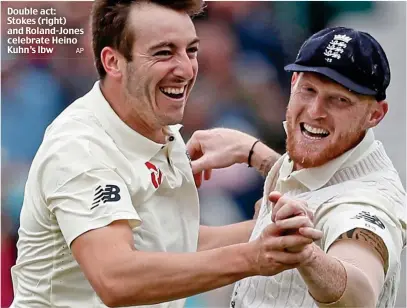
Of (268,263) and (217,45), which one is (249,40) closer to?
(217,45)

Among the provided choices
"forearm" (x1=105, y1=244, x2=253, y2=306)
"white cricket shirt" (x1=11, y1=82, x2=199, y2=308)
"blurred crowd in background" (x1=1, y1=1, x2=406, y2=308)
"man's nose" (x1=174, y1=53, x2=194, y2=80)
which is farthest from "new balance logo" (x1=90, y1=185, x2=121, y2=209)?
"blurred crowd in background" (x1=1, y1=1, x2=406, y2=308)

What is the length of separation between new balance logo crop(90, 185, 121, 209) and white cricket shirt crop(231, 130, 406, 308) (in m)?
0.41

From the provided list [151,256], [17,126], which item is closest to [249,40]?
[17,126]

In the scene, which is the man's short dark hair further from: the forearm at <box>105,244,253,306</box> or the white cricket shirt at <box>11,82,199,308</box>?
the forearm at <box>105,244,253,306</box>

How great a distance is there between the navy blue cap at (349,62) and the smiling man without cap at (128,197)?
11.0 inches

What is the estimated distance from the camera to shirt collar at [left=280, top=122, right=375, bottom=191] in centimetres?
193

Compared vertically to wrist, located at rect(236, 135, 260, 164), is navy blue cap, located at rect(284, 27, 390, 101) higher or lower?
higher

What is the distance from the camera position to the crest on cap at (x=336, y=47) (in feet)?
6.28

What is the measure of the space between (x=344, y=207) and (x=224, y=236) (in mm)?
645

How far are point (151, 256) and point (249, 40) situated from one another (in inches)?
73.2

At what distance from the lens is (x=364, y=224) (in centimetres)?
168

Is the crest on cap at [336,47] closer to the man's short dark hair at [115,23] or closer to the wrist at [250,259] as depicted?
the man's short dark hair at [115,23]

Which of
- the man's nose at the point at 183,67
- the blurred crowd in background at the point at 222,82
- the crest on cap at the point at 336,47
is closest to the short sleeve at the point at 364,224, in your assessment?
the crest on cap at the point at 336,47

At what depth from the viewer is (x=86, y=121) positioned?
1789 mm
